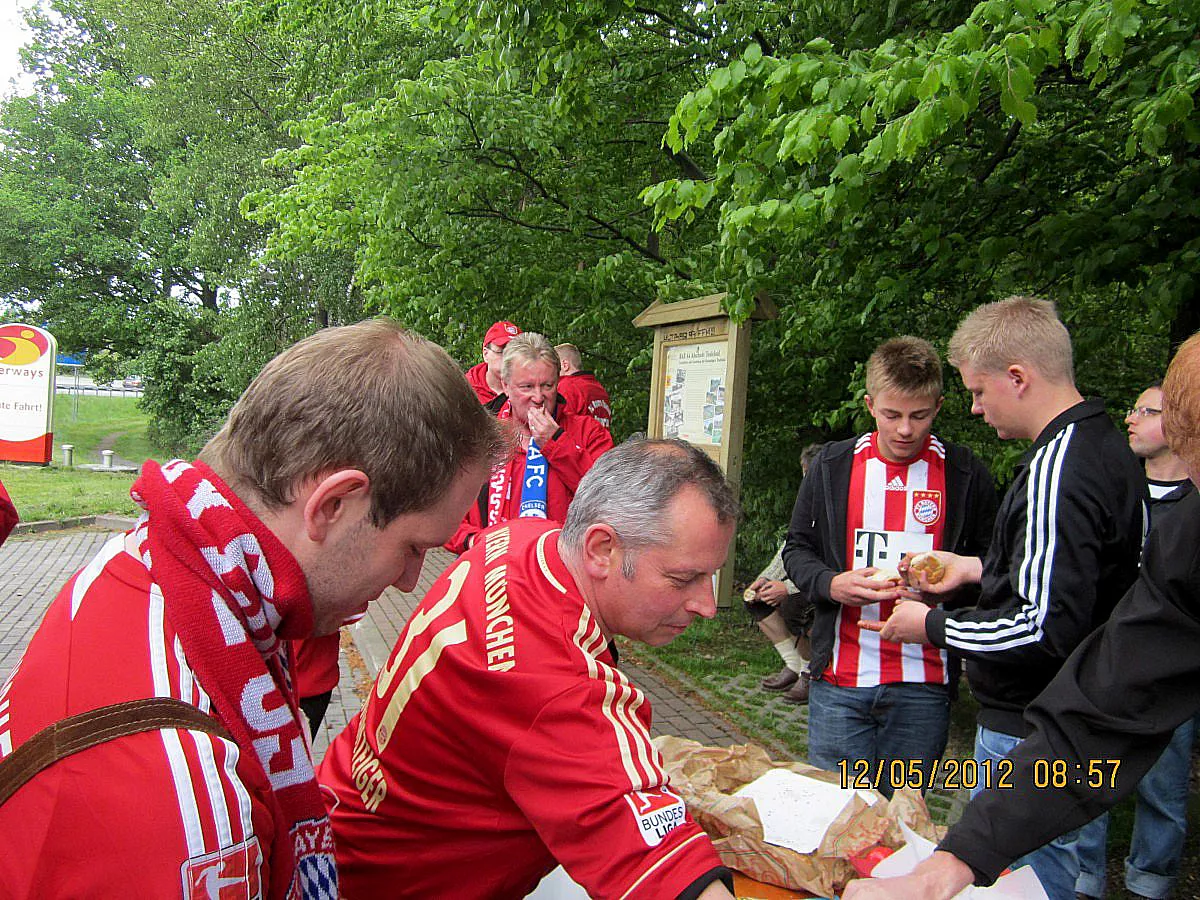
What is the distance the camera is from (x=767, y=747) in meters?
5.28

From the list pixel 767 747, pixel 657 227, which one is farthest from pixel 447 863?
pixel 767 747

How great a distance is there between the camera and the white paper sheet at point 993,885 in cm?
180

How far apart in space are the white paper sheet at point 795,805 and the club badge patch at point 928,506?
3.84 ft

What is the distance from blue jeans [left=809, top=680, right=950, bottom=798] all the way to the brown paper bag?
84 cm

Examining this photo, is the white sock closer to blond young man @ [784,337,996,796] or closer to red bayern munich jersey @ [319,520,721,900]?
blond young man @ [784,337,996,796]

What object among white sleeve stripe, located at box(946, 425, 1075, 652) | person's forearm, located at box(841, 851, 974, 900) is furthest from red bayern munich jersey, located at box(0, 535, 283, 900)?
white sleeve stripe, located at box(946, 425, 1075, 652)

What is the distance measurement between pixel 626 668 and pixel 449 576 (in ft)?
17.4

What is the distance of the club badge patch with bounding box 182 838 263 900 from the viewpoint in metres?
0.81

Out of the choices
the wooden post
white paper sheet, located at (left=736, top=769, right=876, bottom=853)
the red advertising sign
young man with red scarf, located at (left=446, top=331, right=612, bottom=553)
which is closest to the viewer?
white paper sheet, located at (left=736, top=769, right=876, bottom=853)

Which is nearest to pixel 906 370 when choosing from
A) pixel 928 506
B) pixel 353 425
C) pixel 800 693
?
pixel 928 506

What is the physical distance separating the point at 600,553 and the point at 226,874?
103cm

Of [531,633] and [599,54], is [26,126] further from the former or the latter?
[531,633]

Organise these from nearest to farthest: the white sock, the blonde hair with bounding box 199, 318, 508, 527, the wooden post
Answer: the blonde hair with bounding box 199, 318, 508, 527 → the wooden post → the white sock
